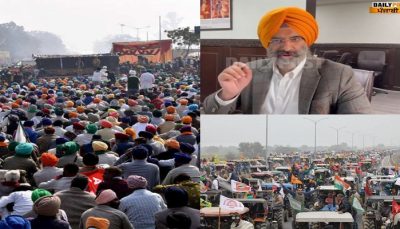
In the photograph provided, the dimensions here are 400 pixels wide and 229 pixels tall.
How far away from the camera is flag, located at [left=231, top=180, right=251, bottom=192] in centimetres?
371

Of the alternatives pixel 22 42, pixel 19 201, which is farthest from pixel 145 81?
pixel 22 42

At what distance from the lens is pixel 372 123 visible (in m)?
3.65

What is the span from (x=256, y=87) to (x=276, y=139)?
31 centimetres

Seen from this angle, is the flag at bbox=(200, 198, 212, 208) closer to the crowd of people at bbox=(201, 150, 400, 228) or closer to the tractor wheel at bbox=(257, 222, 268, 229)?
the crowd of people at bbox=(201, 150, 400, 228)

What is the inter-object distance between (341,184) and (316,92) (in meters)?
0.57

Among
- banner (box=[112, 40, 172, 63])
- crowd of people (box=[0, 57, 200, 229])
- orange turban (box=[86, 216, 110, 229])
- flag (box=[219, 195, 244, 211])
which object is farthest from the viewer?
banner (box=[112, 40, 172, 63])

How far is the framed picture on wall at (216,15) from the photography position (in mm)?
3627

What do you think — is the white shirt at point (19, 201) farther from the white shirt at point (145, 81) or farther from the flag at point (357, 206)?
the white shirt at point (145, 81)

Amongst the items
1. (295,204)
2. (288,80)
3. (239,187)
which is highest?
(288,80)

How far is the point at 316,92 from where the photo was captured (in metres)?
3.63

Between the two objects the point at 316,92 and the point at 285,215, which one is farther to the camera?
the point at 285,215

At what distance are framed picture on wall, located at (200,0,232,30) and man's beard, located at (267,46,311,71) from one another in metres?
0.28

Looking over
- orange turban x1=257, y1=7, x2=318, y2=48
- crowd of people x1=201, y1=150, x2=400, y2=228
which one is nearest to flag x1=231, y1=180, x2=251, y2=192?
crowd of people x1=201, y1=150, x2=400, y2=228

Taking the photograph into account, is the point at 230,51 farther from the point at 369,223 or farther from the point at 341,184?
the point at 369,223
